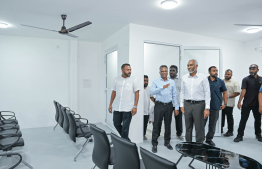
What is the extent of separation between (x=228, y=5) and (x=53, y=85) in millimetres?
4820

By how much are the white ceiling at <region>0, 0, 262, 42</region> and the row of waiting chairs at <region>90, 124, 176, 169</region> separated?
2131 millimetres

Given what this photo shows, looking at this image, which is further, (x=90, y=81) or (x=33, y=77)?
(x=90, y=81)

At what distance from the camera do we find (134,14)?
3.45m

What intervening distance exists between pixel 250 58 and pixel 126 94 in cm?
441

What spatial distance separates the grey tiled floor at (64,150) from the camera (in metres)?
2.88

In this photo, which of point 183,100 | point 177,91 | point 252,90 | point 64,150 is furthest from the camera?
point 177,91

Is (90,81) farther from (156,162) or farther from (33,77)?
(156,162)

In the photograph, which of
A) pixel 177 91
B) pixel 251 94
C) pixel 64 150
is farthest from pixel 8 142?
pixel 251 94

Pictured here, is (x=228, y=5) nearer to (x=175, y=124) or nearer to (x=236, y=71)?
(x=175, y=124)

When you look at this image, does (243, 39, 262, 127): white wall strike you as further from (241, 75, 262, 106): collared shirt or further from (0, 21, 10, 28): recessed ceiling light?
(0, 21, 10, 28): recessed ceiling light

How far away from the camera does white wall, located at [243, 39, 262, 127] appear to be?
539cm

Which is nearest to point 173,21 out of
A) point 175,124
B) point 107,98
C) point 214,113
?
point 214,113

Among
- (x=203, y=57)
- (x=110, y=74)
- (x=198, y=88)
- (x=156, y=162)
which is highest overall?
(x=203, y=57)

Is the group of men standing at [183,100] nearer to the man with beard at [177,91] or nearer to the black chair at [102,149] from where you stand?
the man with beard at [177,91]
